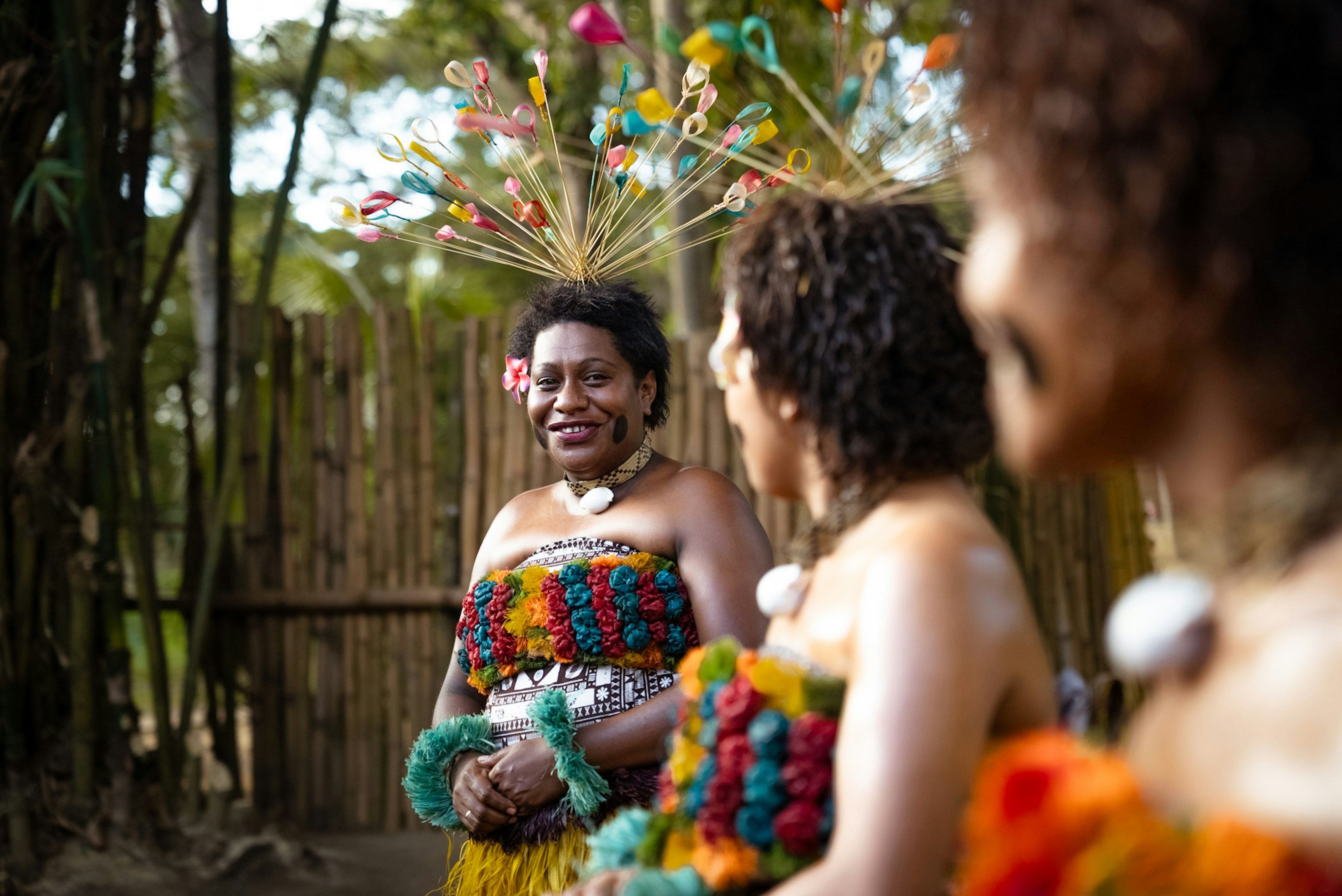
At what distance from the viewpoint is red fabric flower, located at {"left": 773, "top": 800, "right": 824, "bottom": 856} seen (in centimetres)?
131

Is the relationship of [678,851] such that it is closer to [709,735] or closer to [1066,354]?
[709,735]

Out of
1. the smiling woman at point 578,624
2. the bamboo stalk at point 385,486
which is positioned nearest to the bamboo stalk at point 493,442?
the bamboo stalk at point 385,486

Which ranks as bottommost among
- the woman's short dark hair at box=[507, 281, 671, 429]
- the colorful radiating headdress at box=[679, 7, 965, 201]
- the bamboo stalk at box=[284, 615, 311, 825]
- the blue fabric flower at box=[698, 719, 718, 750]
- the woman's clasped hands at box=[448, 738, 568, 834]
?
the bamboo stalk at box=[284, 615, 311, 825]

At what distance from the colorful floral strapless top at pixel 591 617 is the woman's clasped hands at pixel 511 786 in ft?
0.60

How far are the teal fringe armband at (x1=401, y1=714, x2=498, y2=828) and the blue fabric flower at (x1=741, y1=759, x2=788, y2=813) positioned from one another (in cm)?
124

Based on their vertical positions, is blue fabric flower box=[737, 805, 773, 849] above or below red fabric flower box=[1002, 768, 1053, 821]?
below

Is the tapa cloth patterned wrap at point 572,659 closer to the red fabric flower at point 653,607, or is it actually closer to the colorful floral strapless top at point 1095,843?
the red fabric flower at point 653,607

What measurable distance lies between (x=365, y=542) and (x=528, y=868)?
278cm

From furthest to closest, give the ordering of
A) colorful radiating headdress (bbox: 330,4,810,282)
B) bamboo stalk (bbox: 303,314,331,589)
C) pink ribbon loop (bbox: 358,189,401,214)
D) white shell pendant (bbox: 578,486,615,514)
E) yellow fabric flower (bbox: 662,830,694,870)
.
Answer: bamboo stalk (bbox: 303,314,331,589), white shell pendant (bbox: 578,486,615,514), pink ribbon loop (bbox: 358,189,401,214), colorful radiating headdress (bbox: 330,4,810,282), yellow fabric flower (bbox: 662,830,694,870)

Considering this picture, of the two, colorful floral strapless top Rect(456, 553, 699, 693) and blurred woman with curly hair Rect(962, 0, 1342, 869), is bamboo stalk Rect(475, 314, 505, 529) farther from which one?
blurred woman with curly hair Rect(962, 0, 1342, 869)

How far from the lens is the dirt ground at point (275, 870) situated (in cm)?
394

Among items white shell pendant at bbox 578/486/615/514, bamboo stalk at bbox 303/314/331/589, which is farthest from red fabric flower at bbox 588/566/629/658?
bamboo stalk at bbox 303/314/331/589

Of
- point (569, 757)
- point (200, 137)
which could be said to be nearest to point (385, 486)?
point (569, 757)

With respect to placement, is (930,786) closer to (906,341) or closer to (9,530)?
(906,341)
